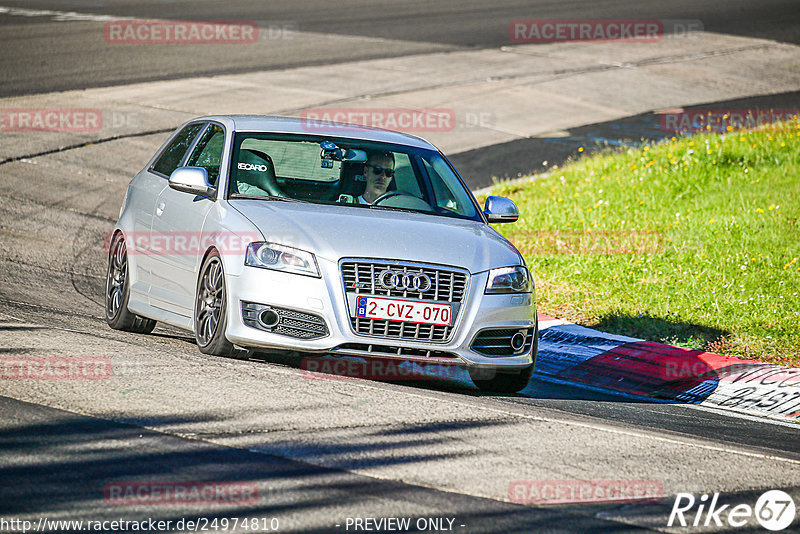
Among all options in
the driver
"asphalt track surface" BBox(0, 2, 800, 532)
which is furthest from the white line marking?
the driver

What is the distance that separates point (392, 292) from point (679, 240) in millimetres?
6627

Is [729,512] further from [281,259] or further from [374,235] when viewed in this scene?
[281,259]

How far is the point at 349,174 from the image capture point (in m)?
8.44

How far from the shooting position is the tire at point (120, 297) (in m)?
8.67

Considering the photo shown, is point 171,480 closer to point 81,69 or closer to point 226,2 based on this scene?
point 81,69

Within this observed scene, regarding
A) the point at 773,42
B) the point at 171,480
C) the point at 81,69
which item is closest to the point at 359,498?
the point at 171,480

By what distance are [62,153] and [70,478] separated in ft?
41.6

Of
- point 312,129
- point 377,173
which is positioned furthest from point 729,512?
point 312,129

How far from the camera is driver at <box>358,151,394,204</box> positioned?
8.33 m

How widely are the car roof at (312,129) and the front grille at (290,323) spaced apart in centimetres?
182

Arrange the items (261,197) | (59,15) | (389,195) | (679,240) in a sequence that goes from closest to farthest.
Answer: (261,197) < (389,195) < (679,240) < (59,15)

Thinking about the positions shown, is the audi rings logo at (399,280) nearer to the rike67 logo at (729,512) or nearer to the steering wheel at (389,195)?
the steering wheel at (389,195)

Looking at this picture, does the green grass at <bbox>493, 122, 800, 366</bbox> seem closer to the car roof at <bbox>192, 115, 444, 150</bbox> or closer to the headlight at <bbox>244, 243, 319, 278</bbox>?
the car roof at <bbox>192, 115, 444, 150</bbox>

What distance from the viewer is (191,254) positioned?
7.72 metres
